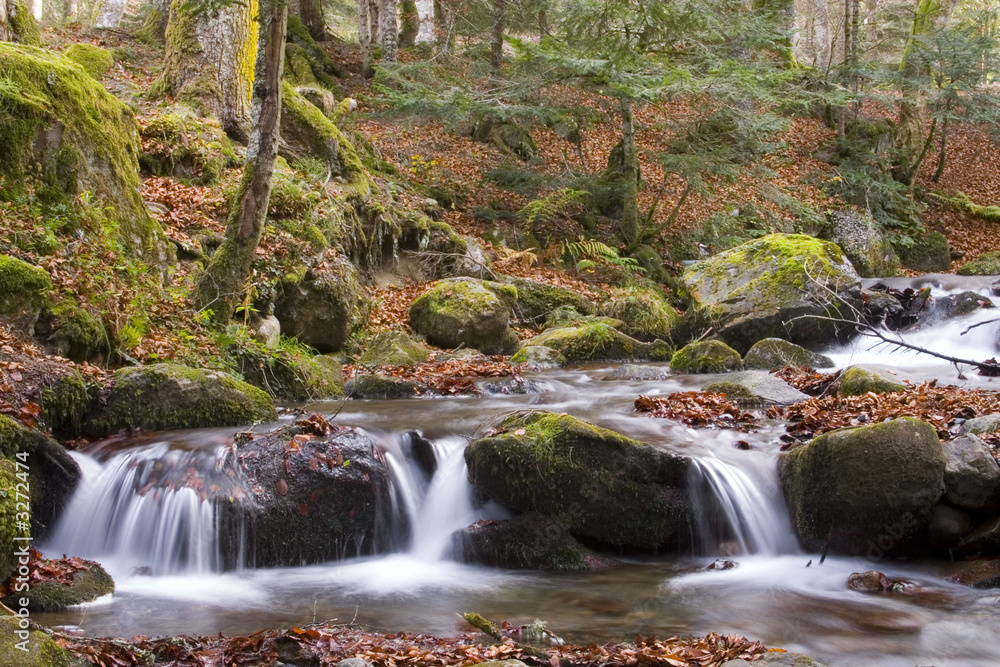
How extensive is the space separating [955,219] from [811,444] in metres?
20.7

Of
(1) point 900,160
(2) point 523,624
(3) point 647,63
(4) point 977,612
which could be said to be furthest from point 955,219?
(2) point 523,624

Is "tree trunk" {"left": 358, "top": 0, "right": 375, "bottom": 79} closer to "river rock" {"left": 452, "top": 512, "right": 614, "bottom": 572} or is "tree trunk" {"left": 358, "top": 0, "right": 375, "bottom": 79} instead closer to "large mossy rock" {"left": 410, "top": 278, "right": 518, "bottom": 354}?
"large mossy rock" {"left": 410, "top": 278, "right": 518, "bottom": 354}

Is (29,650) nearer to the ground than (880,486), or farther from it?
nearer to the ground

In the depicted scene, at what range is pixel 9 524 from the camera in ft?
14.6

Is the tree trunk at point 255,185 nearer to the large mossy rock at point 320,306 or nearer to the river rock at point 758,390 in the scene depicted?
the large mossy rock at point 320,306

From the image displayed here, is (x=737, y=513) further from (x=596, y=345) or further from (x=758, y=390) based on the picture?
(x=596, y=345)

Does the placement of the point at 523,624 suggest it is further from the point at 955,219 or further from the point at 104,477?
the point at 955,219

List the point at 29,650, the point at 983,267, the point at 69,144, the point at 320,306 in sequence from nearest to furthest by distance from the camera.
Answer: the point at 29,650 → the point at 69,144 → the point at 320,306 → the point at 983,267

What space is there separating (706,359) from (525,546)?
20.5 feet

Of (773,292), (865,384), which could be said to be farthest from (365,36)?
(865,384)

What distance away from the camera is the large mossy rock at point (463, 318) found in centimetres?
1247

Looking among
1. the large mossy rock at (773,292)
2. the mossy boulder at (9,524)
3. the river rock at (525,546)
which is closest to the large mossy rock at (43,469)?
the mossy boulder at (9,524)

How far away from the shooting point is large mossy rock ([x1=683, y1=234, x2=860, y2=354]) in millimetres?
12875

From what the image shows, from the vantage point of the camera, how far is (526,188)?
16.8m
